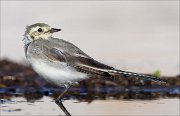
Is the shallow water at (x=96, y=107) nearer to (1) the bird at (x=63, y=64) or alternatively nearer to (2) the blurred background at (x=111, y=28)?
(1) the bird at (x=63, y=64)

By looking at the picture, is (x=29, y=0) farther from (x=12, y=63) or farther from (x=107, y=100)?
(x=107, y=100)

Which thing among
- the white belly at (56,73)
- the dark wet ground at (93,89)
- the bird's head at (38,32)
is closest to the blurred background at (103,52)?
the dark wet ground at (93,89)

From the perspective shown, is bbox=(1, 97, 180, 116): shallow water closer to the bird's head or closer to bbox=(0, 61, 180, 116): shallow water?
bbox=(0, 61, 180, 116): shallow water

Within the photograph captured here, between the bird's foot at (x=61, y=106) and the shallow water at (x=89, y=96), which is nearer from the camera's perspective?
the bird's foot at (x=61, y=106)

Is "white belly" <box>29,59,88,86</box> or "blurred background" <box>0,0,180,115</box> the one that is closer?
"white belly" <box>29,59,88,86</box>

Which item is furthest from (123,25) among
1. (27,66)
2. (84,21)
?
(27,66)

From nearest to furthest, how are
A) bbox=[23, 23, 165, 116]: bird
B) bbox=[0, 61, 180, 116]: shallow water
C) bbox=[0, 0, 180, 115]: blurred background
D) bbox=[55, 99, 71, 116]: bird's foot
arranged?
bbox=[23, 23, 165, 116]: bird → bbox=[55, 99, 71, 116]: bird's foot → bbox=[0, 61, 180, 116]: shallow water → bbox=[0, 0, 180, 115]: blurred background

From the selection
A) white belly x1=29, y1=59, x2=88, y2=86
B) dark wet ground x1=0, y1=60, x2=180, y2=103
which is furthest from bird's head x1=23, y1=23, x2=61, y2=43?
dark wet ground x1=0, y1=60, x2=180, y2=103

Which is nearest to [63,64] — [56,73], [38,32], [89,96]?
[56,73]
